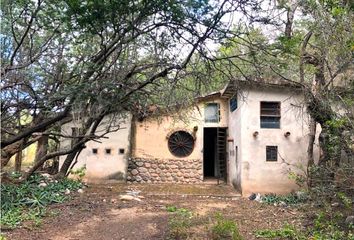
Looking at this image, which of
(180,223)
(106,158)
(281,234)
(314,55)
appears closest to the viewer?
(281,234)

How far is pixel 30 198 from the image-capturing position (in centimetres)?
804

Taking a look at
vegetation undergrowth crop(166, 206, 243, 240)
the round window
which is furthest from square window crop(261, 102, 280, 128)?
vegetation undergrowth crop(166, 206, 243, 240)

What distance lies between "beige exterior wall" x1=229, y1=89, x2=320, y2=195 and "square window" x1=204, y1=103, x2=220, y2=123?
2.47 meters

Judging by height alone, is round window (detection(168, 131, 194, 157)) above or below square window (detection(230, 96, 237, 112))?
below

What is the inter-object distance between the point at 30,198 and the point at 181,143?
766 cm

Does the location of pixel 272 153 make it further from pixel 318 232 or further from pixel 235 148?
pixel 318 232

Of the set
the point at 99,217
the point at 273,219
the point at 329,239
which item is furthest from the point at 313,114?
the point at 99,217

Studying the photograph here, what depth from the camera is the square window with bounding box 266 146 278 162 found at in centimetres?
1214

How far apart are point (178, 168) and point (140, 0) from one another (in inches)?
425

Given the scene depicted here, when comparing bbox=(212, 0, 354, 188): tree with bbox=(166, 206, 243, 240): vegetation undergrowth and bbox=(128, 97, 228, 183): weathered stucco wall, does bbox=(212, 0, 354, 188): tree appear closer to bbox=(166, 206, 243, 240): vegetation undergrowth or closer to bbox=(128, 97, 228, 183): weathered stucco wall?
bbox=(166, 206, 243, 240): vegetation undergrowth

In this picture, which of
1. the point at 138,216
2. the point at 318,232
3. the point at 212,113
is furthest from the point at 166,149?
the point at 318,232

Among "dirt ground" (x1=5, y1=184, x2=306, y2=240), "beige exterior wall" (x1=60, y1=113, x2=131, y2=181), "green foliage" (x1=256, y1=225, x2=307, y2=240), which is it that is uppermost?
"beige exterior wall" (x1=60, y1=113, x2=131, y2=181)

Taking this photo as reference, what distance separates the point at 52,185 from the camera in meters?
9.39

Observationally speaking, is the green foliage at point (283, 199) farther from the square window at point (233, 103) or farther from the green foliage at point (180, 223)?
the square window at point (233, 103)
